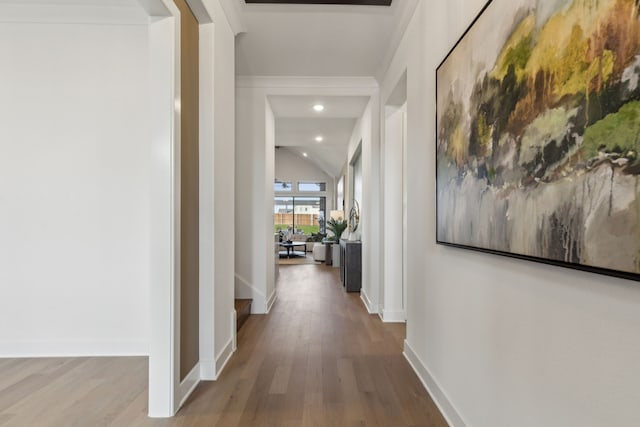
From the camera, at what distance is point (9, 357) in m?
2.63

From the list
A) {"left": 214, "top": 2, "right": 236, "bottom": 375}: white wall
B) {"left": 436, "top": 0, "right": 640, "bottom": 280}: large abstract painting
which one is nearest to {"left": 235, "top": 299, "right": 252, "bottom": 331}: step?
{"left": 214, "top": 2, "right": 236, "bottom": 375}: white wall

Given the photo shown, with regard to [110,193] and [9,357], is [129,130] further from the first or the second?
[9,357]

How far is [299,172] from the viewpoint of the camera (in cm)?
1392

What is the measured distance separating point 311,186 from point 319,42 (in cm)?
1089

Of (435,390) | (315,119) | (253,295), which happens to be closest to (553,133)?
(435,390)

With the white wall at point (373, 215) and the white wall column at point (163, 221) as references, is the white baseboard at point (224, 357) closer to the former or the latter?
the white wall column at point (163, 221)

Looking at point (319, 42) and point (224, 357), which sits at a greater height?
point (319, 42)

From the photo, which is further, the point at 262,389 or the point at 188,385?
the point at 262,389

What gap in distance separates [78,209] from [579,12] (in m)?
3.17

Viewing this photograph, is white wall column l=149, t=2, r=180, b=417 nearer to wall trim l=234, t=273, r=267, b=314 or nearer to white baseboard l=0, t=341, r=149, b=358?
white baseboard l=0, t=341, r=149, b=358

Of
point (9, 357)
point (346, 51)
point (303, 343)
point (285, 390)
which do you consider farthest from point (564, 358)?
point (9, 357)

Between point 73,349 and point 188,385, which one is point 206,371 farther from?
point 73,349

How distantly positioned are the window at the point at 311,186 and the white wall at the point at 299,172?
0.43 ft

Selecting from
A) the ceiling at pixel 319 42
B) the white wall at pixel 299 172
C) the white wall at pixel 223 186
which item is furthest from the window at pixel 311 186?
the white wall at pixel 223 186
